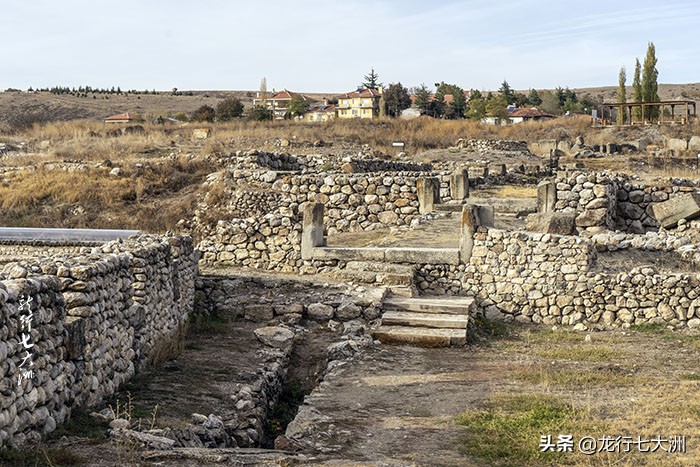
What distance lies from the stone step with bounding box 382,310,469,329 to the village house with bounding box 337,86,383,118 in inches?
2874

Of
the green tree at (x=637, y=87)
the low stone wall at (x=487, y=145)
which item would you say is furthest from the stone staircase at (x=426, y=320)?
the green tree at (x=637, y=87)

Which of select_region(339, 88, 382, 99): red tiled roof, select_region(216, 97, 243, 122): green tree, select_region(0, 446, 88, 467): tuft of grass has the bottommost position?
select_region(0, 446, 88, 467): tuft of grass

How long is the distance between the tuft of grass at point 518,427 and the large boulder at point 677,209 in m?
10.1

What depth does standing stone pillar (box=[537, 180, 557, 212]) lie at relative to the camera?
17.9 m

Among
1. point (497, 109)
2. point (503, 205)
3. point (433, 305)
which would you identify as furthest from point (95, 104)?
point (433, 305)

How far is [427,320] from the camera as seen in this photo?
12133 mm

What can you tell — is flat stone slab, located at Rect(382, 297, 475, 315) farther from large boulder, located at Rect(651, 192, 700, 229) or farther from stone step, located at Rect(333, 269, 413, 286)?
large boulder, located at Rect(651, 192, 700, 229)

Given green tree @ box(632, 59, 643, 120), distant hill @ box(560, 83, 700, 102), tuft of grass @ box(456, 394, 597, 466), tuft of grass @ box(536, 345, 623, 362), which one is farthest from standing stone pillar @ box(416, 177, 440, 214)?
distant hill @ box(560, 83, 700, 102)

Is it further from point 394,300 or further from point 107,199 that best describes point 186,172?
point 394,300

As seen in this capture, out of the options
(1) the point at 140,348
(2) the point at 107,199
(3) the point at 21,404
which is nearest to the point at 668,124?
(2) the point at 107,199

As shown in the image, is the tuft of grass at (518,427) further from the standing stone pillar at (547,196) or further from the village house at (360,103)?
the village house at (360,103)

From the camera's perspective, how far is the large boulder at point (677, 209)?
17.2 m

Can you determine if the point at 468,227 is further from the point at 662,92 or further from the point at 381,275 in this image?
the point at 662,92

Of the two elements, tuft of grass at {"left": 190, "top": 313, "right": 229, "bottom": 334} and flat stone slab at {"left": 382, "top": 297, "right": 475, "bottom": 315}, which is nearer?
tuft of grass at {"left": 190, "top": 313, "right": 229, "bottom": 334}
